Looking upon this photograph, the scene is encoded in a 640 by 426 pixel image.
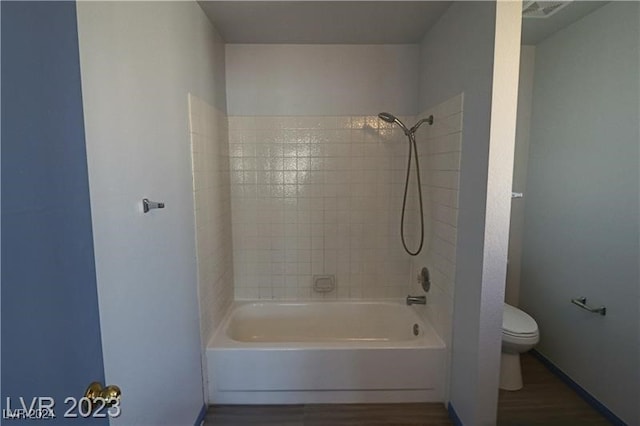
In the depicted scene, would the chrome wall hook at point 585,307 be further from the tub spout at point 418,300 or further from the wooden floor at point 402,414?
the tub spout at point 418,300

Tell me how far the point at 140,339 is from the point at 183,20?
1461 millimetres

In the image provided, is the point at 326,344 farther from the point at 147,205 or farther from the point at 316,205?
the point at 147,205

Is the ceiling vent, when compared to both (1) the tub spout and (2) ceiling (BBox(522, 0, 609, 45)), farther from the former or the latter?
(1) the tub spout

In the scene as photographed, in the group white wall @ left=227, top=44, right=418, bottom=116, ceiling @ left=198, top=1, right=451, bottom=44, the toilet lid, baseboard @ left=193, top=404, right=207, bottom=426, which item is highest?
ceiling @ left=198, top=1, right=451, bottom=44

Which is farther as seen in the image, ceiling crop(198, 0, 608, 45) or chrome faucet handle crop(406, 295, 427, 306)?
chrome faucet handle crop(406, 295, 427, 306)

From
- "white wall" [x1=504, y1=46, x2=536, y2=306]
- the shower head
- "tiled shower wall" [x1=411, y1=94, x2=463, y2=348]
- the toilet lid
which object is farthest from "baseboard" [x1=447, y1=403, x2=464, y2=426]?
the shower head

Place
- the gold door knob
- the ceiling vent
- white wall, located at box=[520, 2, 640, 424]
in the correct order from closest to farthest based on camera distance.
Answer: the gold door knob, white wall, located at box=[520, 2, 640, 424], the ceiling vent

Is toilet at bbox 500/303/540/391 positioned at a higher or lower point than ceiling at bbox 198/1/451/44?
lower

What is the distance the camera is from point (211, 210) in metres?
2.05

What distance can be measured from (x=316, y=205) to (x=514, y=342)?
1585 mm

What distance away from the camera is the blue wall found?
1.80 feet

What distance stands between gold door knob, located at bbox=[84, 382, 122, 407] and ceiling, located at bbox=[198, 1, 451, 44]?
188 cm

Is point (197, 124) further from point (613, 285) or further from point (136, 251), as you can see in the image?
point (613, 285)

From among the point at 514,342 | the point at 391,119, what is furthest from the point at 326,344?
the point at 391,119
